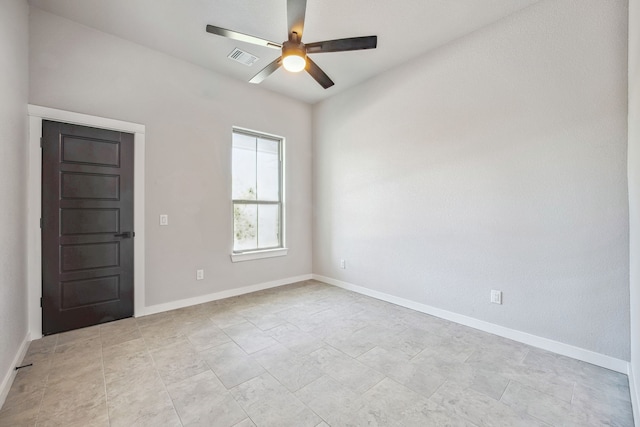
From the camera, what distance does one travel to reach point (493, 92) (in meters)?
2.68

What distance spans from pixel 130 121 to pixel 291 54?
81.1 inches

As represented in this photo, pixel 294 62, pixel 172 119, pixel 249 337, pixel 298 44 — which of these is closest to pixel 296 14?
pixel 298 44

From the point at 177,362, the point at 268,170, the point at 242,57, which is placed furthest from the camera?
the point at 268,170

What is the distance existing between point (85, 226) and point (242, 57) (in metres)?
2.54

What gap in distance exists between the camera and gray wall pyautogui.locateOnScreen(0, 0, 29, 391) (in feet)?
6.13

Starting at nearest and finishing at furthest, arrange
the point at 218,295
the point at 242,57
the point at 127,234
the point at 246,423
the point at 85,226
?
the point at 246,423 → the point at 85,226 → the point at 127,234 → the point at 242,57 → the point at 218,295

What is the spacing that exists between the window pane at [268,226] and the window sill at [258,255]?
5.9 inches

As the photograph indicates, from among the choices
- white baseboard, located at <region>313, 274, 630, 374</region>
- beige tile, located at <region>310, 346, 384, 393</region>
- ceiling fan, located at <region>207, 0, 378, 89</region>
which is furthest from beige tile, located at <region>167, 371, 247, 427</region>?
ceiling fan, located at <region>207, 0, 378, 89</region>

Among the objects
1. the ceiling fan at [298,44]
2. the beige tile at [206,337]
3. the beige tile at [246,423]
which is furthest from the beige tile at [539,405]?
the ceiling fan at [298,44]

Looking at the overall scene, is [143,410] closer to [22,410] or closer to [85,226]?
[22,410]

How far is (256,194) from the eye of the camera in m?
4.18

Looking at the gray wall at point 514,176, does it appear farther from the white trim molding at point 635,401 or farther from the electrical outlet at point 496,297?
the white trim molding at point 635,401

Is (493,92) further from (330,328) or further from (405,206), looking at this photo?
(330,328)

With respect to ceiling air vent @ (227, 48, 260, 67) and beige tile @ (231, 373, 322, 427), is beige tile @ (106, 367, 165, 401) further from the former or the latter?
ceiling air vent @ (227, 48, 260, 67)
